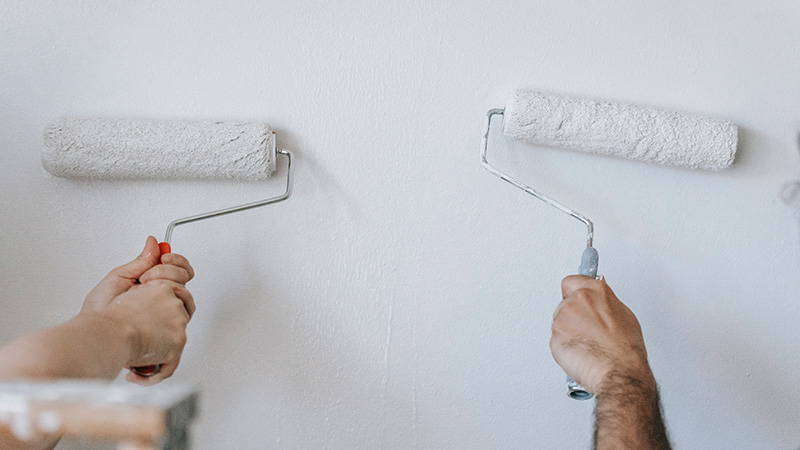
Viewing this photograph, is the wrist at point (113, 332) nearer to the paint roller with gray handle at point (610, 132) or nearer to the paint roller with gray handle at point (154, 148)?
the paint roller with gray handle at point (154, 148)

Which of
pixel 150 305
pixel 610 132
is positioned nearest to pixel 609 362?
pixel 610 132

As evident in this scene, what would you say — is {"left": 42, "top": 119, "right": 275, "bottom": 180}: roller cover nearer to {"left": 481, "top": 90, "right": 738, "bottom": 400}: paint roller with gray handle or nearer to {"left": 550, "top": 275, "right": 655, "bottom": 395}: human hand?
{"left": 481, "top": 90, "right": 738, "bottom": 400}: paint roller with gray handle

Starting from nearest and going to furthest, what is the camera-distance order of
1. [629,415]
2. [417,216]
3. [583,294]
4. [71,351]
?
[71,351] < [629,415] < [583,294] < [417,216]

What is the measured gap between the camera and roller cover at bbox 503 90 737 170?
1074mm

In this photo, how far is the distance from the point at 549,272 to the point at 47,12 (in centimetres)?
76

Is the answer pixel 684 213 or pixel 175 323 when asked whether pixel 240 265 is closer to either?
pixel 175 323

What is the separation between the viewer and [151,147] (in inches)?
41.0

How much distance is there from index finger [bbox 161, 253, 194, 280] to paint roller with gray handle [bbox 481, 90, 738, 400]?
411 mm

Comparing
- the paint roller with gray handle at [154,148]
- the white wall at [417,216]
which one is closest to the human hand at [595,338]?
the white wall at [417,216]

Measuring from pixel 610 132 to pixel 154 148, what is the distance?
0.59 meters

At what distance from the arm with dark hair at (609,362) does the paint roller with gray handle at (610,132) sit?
0.20ft

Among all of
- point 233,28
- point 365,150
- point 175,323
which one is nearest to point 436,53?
point 365,150

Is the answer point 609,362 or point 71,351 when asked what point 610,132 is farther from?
point 71,351

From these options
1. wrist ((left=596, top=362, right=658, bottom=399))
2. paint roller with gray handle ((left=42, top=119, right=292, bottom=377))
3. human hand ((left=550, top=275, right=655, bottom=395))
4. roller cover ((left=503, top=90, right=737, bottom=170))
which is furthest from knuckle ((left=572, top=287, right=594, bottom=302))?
paint roller with gray handle ((left=42, top=119, right=292, bottom=377))
